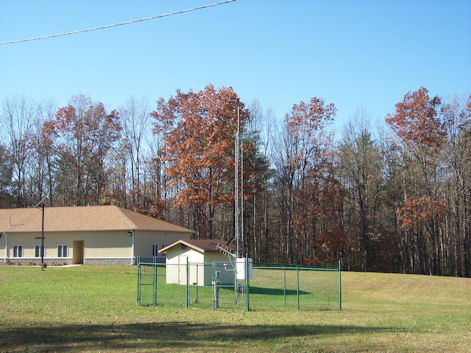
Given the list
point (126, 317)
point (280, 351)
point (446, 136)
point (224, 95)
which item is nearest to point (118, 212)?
point (224, 95)

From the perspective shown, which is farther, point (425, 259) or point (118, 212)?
point (425, 259)

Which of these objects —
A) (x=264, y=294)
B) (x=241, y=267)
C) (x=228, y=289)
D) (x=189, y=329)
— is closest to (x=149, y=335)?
(x=189, y=329)

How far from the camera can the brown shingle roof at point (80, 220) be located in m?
40.3

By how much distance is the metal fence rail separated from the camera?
68.5 feet

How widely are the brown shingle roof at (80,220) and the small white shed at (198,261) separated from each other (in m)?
9.80

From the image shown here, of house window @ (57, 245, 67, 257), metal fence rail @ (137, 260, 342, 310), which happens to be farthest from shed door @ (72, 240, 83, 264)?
metal fence rail @ (137, 260, 342, 310)

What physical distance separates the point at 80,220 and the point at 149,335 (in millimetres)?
31300

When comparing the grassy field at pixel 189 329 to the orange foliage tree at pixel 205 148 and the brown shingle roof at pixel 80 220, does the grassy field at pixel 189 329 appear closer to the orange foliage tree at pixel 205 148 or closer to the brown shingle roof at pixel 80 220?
the brown shingle roof at pixel 80 220

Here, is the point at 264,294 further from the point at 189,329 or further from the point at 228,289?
the point at 189,329

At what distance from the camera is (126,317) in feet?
53.5

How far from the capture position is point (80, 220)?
4203 centimetres

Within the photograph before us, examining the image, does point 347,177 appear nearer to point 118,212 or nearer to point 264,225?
point 264,225

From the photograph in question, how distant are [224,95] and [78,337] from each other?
38.4m

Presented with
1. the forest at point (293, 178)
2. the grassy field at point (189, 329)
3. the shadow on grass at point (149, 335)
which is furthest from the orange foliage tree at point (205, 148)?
the shadow on grass at point (149, 335)
